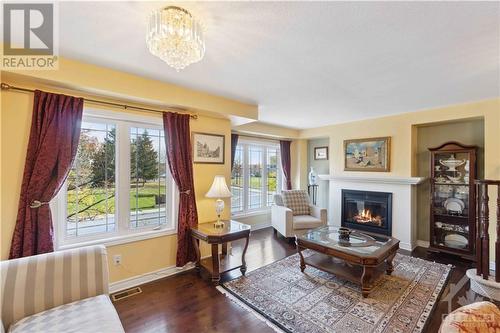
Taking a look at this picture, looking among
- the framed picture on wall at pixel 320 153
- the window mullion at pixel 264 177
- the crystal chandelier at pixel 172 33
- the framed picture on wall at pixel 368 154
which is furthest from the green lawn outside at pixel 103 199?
the framed picture on wall at pixel 320 153

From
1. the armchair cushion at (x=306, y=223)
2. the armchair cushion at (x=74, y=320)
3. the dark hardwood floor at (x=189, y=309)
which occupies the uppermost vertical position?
the armchair cushion at (x=74, y=320)

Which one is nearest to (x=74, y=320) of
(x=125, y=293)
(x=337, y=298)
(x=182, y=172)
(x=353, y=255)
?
(x=125, y=293)

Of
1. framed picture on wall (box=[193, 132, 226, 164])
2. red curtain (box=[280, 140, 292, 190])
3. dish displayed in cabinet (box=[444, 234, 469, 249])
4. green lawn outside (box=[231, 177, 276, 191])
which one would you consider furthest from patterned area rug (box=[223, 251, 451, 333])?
red curtain (box=[280, 140, 292, 190])

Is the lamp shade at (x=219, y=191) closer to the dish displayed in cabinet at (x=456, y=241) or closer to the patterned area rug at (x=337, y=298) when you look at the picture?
the patterned area rug at (x=337, y=298)

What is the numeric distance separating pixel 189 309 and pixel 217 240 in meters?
0.71

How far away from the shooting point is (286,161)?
5.77 meters

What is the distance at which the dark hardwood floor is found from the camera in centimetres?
200

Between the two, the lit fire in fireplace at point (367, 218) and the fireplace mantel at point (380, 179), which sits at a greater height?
the fireplace mantel at point (380, 179)

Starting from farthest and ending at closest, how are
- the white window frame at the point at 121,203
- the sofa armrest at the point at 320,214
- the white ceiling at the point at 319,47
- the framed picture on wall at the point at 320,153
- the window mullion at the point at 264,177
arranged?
the framed picture on wall at the point at 320,153 < the window mullion at the point at 264,177 < the sofa armrest at the point at 320,214 < the white window frame at the point at 121,203 < the white ceiling at the point at 319,47

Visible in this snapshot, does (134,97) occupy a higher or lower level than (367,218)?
higher

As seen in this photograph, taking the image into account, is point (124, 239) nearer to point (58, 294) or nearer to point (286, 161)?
point (58, 294)

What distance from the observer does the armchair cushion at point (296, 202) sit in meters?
4.58

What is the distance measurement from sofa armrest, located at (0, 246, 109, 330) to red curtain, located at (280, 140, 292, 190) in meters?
4.46

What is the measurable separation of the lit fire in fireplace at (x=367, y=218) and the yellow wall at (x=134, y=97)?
2.75 meters
